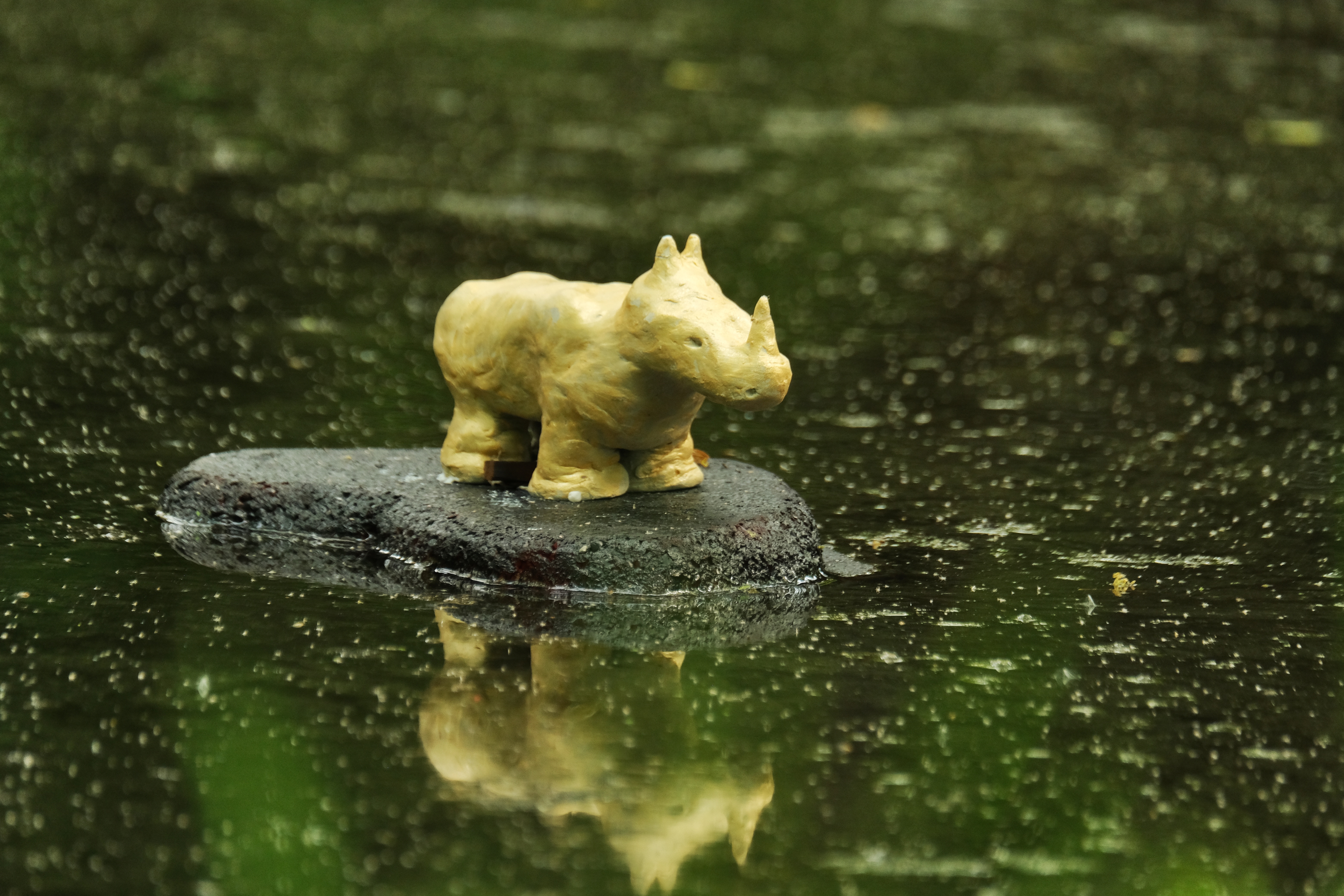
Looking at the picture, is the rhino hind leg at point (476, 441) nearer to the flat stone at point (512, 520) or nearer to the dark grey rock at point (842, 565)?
the flat stone at point (512, 520)

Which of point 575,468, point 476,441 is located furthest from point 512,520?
point 476,441

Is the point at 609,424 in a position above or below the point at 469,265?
above

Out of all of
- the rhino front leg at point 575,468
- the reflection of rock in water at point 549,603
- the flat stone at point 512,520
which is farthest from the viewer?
the rhino front leg at point 575,468

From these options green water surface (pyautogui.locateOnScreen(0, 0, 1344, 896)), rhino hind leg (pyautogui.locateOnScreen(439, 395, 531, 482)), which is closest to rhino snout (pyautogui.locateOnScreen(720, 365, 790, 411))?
green water surface (pyautogui.locateOnScreen(0, 0, 1344, 896))

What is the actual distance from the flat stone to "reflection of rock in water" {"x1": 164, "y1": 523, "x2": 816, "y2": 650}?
0.09ft

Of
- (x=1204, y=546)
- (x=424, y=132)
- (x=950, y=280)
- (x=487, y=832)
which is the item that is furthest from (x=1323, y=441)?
(x=424, y=132)

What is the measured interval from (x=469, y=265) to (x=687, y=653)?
2.70 meters

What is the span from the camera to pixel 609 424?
2947 mm

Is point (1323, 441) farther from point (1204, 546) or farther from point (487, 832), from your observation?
point (487, 832)

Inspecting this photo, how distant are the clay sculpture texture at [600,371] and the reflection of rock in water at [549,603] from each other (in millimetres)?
245

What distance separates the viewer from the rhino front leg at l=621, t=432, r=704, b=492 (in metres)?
3.08

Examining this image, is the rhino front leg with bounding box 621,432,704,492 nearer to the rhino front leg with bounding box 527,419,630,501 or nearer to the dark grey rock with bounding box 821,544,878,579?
the rhino front leg with bounding box 527,419,630,501

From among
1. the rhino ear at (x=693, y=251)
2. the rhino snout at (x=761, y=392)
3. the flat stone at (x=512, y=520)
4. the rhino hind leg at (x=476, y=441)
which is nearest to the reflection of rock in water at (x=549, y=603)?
the flat stone at (x=512, y=520)

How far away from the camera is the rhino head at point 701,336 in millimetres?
2787
